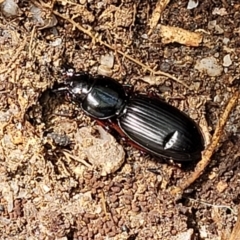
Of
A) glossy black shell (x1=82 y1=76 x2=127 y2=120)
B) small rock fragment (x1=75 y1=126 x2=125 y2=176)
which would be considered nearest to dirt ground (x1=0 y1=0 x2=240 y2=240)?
small rock fragment (x1=75 y1=126 x2=125 y2=176)

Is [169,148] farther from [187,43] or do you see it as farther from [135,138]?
[187,43]

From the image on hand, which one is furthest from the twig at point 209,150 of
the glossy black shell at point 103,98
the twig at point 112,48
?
the glossy black shell at point 103,98

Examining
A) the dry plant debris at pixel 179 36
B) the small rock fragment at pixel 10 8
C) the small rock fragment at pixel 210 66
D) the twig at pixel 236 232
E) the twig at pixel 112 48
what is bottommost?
the twig at pixel 236 232

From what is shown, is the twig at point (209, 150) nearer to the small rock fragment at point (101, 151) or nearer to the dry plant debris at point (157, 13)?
the small rock fragment at point (101, 151)

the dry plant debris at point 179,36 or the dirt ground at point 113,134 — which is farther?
the dry plant debris at point 179,36

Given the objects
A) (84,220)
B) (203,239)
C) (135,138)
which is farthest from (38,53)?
(203,239)

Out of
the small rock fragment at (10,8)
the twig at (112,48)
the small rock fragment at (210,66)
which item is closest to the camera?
the small rock fragment at (10,8)

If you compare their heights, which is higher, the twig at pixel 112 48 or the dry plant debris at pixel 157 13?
the dry plant debris at pixel 157 13

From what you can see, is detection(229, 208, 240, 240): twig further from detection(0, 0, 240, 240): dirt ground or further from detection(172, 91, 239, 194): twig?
detection(172, 91, 239, 194): twig

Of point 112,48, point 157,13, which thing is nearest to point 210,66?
point 157,13
